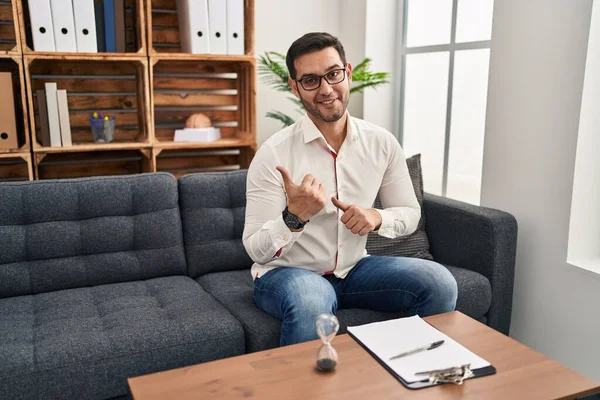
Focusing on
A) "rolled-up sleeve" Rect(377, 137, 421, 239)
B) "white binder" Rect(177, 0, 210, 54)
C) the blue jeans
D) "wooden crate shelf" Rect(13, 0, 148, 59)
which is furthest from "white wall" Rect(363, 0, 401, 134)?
the blue jeans

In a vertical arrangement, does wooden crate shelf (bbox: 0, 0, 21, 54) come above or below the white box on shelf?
above

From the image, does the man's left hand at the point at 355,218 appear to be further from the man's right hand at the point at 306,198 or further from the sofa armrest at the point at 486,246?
the sofa armrest at the point at 486,246

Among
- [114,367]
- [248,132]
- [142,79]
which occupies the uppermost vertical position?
[142,79]

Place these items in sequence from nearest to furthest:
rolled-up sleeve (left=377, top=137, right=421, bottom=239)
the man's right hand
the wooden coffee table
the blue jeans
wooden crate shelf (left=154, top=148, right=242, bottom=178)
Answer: the wooden coffee table, the man's right hand, the blue jeans, rolled-up sleeve (left=377, top=137, right=421, bottom=239), wooden crate shelf (left=154, top=148, right=242, bottom=178)

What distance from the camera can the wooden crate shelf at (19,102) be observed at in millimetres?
2516

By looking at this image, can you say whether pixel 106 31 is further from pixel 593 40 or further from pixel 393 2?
pixel 593 40

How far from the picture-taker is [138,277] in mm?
2170

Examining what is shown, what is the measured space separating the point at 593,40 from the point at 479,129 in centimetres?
79

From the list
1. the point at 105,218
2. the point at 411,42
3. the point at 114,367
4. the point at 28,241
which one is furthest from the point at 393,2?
the point at 114,367

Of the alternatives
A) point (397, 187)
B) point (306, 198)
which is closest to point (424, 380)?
point (306, 198)

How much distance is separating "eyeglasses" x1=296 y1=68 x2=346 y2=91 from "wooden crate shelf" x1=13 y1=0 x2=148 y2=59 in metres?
1.19

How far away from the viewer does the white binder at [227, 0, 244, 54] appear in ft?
9.13

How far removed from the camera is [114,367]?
159cm

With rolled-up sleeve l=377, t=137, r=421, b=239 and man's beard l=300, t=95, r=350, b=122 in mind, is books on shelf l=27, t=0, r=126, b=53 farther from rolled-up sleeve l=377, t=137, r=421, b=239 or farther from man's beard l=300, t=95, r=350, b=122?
rolled-up sleeve l=377, t=137, r=421, b=239
